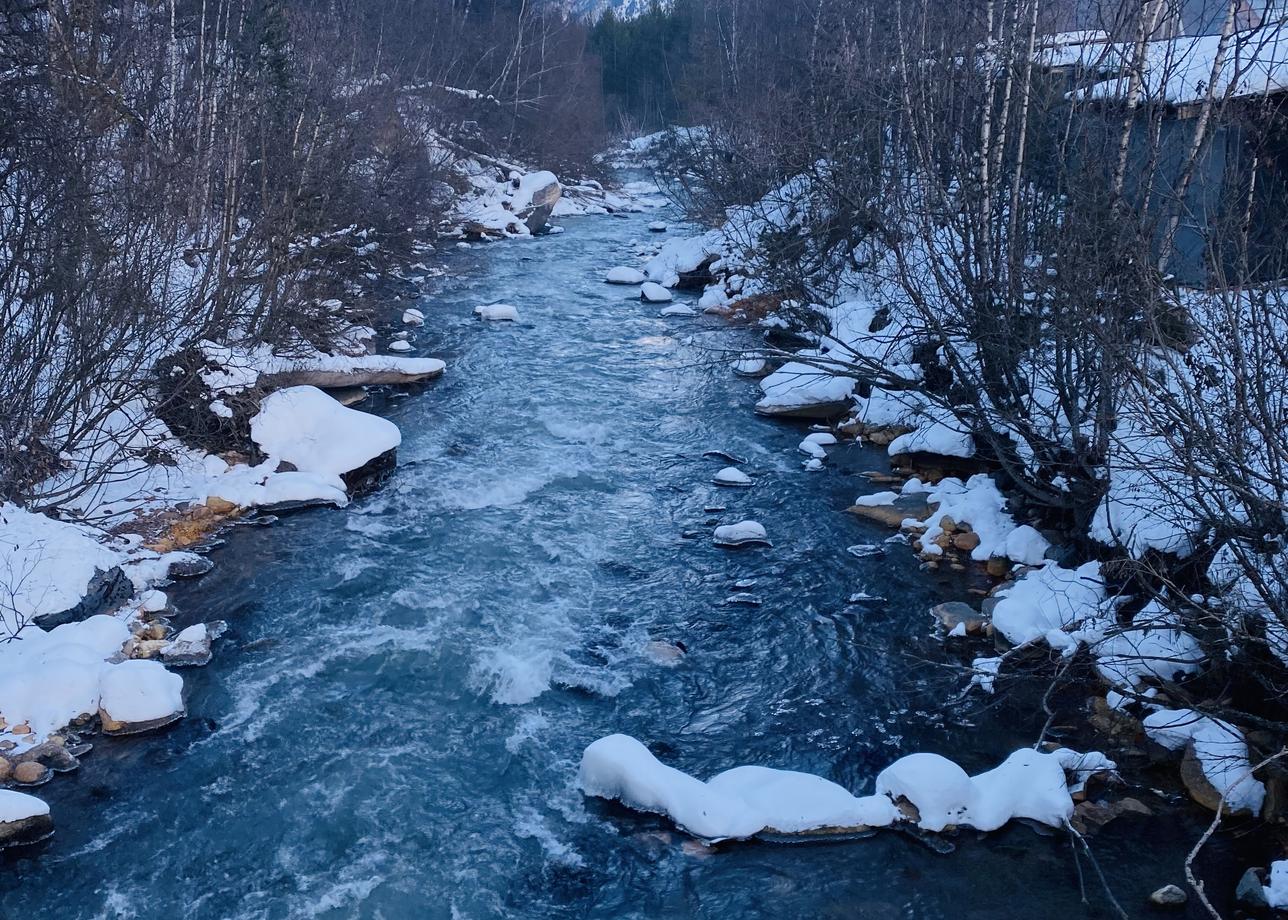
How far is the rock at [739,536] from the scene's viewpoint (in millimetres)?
9445

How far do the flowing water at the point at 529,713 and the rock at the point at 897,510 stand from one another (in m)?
0.18

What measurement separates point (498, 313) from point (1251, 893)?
45.1ft

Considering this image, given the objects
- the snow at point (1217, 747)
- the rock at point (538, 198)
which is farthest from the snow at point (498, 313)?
the snow at point (1217, 747)

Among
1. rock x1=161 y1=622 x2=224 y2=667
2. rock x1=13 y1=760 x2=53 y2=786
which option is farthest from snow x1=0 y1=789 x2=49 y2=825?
rock x1=161 y1=622 x2=224 y2=667

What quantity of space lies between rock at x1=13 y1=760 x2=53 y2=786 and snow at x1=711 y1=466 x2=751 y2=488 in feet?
21.5

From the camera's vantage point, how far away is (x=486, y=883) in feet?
17.9

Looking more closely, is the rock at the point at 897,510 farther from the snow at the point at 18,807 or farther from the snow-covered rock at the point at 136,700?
the snow at the point at 18,807

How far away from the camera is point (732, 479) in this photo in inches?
426

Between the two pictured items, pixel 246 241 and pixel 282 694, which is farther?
pixel 246 241

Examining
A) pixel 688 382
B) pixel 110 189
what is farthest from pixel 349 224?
pixel 110 189

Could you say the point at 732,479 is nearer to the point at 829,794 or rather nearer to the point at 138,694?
the point at 829,794

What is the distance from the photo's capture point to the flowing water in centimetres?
541

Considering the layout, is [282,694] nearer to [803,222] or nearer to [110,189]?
[110,189]

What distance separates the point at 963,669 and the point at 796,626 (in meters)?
1.46
